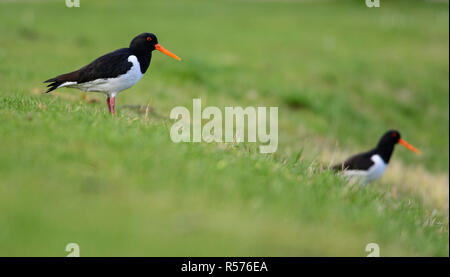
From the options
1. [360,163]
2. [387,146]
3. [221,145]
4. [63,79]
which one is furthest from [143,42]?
[387,146]

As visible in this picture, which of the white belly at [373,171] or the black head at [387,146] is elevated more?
the black head at [387,146]

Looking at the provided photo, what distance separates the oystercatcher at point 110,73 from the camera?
754cm

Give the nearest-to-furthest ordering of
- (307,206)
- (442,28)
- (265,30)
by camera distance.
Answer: (307,206)
(265,30)
(442,28)

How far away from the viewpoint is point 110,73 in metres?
7.51

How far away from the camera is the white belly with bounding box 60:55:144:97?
761 centimetres

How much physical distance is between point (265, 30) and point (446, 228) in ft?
84.4

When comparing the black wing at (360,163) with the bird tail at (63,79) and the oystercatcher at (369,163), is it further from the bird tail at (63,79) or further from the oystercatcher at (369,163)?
the bird tail at (63,79)

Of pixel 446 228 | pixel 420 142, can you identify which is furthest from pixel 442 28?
pixel 446 228

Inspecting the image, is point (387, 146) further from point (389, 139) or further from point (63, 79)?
point (63, 79)

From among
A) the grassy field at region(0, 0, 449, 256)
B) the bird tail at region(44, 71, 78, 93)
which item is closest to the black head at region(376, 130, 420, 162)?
the grassy field at region(0, 0, 449, 256)

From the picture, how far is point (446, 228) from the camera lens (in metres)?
7.95

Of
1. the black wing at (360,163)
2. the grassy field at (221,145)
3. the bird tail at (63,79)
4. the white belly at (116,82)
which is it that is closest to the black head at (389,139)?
the black wing at (360,163)

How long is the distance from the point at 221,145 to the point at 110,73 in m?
2.08
